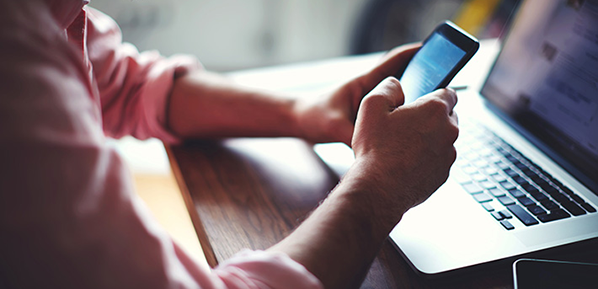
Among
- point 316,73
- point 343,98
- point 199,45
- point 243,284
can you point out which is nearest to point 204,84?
point 343,98

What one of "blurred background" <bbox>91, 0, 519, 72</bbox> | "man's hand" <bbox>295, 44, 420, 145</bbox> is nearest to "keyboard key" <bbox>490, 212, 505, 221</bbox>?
"man's hand" <bbox>295, 44, 420, 145</bbox>

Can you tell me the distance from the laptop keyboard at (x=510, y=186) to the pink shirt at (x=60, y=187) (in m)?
0.38

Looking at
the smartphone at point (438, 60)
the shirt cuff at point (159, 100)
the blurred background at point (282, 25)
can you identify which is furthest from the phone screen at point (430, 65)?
the blurred background at point (282, 25)

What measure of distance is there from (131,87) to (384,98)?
44 centimetres

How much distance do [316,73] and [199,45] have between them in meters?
0.51

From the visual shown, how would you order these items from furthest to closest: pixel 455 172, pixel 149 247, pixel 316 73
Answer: pixel 316 73 < pixel 455 172 < pixel 149 247

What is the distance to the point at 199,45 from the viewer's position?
1.75m

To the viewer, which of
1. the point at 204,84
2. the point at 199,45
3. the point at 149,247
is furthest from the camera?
the point at 199,45

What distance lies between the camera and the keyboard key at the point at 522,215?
0.55 m

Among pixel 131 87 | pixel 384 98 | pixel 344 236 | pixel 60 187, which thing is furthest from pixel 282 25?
pixel 60 187

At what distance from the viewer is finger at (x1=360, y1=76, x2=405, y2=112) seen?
21.0 inches

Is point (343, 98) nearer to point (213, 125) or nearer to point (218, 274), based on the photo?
point (213, 125)

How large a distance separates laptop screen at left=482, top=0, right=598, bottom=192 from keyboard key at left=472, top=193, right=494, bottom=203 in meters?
0.15

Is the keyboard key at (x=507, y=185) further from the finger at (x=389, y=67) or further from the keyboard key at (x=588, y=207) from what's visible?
the finger at (x=389, y=67)
